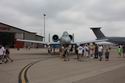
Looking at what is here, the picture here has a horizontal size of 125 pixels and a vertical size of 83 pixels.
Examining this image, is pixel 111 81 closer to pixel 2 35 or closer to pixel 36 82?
pixel 36 82

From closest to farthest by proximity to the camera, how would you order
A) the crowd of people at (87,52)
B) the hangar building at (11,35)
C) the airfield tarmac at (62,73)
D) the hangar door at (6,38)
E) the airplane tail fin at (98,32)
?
the airfield tarmac at (62,73), the crowd of people at (87,52), the airplane tail fin at (98,32), the hangar door at (6,38), the hangar building at (11,35)

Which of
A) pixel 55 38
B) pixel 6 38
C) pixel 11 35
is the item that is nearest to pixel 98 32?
pixel 11 35

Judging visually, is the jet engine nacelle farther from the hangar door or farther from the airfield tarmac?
the hangar door

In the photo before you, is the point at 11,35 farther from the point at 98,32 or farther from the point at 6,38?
the point at 98,32

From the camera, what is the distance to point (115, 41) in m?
74.2

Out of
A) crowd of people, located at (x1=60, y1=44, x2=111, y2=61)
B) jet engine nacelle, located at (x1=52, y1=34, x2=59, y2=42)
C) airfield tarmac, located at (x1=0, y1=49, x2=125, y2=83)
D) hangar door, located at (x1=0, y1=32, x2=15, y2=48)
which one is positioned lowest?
airfield tarmac, located at (x1=0, y1=49, x2=125, y2=83)

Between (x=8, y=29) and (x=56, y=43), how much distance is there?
47.1 meters

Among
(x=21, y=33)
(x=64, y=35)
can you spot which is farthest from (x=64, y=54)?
(x=21, y=33)

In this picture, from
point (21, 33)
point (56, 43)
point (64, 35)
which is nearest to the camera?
point (64, 35)

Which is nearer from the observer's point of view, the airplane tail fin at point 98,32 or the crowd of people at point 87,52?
the crowd of people at point 87,52

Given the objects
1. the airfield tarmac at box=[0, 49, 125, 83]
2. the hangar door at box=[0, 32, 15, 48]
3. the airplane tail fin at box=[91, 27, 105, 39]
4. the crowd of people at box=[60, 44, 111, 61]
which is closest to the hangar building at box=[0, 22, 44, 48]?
the hangar door at box=[0, 32, 15, 48]

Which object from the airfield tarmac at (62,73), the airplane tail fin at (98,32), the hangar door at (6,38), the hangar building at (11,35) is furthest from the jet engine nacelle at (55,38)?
the hangar door at (6,38)

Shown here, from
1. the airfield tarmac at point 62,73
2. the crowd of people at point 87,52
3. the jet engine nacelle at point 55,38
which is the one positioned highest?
the jet engine nacelle at point 55,38

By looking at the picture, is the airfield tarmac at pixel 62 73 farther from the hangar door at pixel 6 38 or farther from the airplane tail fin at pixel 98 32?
the hangar door at pixel 6 38
